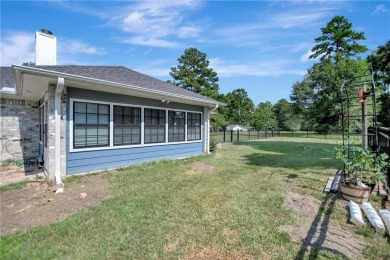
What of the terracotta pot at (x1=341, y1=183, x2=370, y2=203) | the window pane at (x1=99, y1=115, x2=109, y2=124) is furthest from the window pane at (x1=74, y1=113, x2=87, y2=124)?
the terracotta pot at (x1=341, y1=183, x2=370, y2=203)

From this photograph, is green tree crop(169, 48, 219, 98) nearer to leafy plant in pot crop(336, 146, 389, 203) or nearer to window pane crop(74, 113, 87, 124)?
window pane crop(74, 113, 87, 124)

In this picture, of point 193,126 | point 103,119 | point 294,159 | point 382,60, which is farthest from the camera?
point 382,60

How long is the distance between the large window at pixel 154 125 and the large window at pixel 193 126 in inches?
60.8

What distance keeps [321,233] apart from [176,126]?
21.9 ft

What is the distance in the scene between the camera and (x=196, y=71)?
26.4 m

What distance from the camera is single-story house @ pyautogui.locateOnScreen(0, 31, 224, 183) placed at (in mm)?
5289

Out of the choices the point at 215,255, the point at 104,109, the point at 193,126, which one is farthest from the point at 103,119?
the point at 215,255

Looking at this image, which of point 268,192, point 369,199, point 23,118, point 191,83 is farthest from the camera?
point 191,83

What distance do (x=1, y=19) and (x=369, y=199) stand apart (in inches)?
411

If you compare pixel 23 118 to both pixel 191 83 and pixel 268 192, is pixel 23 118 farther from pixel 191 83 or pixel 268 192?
pixel 191 83

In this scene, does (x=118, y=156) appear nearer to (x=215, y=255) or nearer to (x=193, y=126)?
(x=193, y=126)

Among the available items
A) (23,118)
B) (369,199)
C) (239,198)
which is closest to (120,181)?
(239,198)

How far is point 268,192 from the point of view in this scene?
4699 mm

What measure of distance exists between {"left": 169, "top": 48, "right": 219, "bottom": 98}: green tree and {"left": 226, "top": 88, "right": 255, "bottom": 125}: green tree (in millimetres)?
18696
